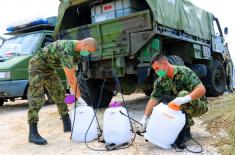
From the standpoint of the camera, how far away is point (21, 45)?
9.55 metres

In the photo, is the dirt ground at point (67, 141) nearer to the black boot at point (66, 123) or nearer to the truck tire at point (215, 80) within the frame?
the black boot at point (66, 123)

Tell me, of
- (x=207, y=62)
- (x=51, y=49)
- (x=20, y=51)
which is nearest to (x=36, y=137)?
(x=51, y=49)

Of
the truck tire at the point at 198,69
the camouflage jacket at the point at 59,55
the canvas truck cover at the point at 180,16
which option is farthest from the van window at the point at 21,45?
the camouflage jacket at the point at 59,55

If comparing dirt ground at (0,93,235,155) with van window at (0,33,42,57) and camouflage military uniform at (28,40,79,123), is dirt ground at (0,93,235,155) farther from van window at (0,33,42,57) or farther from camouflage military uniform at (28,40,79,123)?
van window at (0,33,42,57)

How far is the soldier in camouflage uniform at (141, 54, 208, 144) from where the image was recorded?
434 cm

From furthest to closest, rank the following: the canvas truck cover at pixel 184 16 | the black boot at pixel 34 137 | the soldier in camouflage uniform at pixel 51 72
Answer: the canvas truck cover at pixel 184 16, the black boot at pixel 34 137, the soldier in camouflage uniform at pixel 51 72

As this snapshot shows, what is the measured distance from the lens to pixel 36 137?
5.01m

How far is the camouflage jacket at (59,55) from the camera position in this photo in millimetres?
4863

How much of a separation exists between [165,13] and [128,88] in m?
1.67

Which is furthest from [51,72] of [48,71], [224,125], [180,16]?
[180,16]

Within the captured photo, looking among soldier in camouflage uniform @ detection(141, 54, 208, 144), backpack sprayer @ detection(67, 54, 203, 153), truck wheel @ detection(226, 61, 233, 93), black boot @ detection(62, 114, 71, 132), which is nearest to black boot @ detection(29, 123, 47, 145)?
backpack sprayer @ detection(67, 54, 203, 153)

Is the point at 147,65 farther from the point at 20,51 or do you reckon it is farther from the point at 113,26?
the point at 20,51

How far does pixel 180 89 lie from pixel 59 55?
1649 mm

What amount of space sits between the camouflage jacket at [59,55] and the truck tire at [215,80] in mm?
5027
